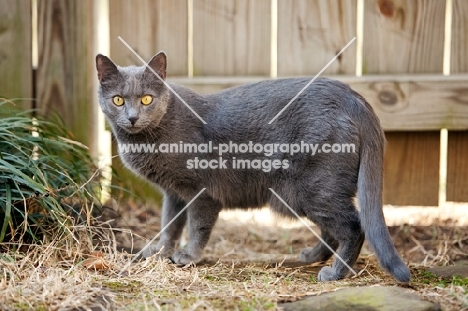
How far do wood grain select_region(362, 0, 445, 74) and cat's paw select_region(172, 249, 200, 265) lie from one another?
1.59 metres

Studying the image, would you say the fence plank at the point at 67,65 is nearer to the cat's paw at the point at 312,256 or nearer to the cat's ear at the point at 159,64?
the cat's ear at the point at 159,64

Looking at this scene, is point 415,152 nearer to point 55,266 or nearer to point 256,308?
point 256,308

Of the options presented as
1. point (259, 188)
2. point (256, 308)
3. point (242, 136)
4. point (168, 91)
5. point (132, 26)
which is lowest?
point (256, 308)

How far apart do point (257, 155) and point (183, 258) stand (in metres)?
0.64

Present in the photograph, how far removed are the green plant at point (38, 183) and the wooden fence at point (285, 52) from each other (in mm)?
428

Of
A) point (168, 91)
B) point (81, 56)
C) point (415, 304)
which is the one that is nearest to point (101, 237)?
point (168, 91)

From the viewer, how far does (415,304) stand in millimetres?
2320

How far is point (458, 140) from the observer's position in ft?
12.6

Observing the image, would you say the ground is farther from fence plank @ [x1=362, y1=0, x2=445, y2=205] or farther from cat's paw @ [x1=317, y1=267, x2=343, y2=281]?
fence plank @ [x1=362, y1=0, x2=445, y2=205]

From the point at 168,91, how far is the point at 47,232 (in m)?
0.90

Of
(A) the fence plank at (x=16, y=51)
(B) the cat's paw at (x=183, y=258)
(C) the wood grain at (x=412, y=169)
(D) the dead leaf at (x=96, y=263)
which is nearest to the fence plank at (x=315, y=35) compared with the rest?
(C) the wood grain at (x=412, y=169)

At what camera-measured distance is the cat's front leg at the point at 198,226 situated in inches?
128

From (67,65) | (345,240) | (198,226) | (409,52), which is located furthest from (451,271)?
(67,65)

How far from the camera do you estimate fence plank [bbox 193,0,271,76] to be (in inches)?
152
